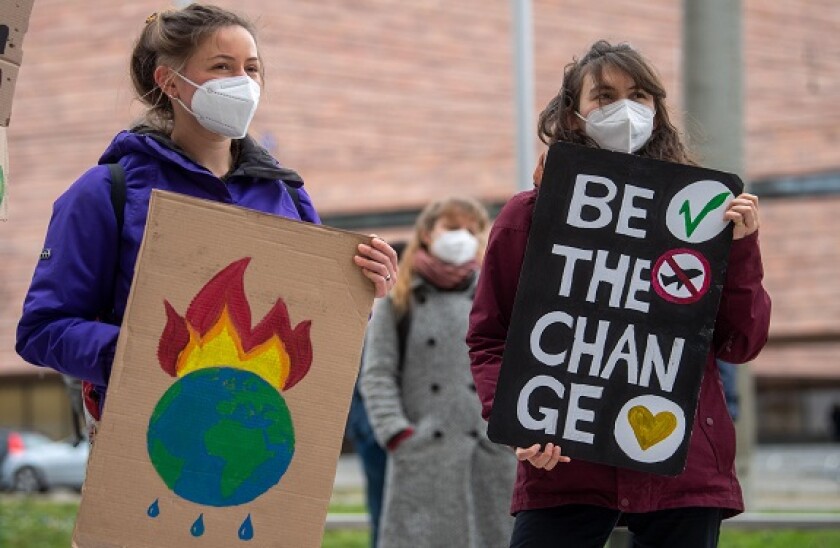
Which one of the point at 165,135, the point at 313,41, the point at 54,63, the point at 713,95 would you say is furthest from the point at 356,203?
the point at 165,135

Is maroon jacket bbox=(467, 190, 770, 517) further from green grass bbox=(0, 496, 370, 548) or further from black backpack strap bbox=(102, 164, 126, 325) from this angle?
green grass bbox=(0, 496, 370, 548)

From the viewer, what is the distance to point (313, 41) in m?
37.4

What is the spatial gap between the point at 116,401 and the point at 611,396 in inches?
43.6

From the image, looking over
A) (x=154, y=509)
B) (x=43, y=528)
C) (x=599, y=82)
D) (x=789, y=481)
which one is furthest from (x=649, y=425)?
(x=789, y=481)

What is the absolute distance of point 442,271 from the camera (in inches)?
230

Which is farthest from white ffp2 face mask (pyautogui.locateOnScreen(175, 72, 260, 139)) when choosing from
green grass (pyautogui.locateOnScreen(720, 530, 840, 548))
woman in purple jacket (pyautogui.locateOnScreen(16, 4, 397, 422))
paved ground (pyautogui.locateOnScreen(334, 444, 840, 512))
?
paved ground (pyautogui.locateOnScreen(334, 444, 840, 512))

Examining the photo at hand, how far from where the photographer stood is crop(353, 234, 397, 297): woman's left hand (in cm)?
314

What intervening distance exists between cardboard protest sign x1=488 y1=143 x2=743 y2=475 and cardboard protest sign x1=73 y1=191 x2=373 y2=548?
47 centimetres

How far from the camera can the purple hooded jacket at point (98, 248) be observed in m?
3.08

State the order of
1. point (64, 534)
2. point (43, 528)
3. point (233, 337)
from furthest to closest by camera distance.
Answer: point (43, 528) → point (64, 534) → point (233, 337)

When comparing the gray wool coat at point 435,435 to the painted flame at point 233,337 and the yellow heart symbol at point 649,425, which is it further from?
the painted flame at point 233,337

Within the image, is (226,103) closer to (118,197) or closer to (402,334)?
(118,197)

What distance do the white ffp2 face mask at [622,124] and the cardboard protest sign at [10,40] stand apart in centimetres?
138

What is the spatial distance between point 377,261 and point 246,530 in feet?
1.94
